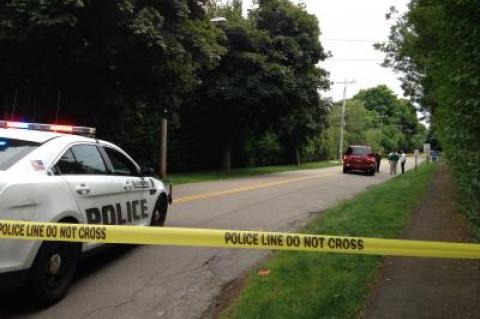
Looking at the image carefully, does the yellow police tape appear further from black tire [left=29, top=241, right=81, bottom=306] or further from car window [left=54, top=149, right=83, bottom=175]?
car window [left=54, top=149, right=83, bottom=175]

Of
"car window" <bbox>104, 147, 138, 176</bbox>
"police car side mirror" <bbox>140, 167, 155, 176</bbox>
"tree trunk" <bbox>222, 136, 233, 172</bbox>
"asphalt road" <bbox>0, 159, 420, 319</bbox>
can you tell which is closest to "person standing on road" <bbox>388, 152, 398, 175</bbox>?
"tree trunk" <bbox>222, 136, 233, 172</bbox>

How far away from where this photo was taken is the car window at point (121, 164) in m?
7.69

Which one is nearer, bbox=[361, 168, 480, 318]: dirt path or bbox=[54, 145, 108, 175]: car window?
bbox=[361, 168, 480, 318]: dirt path

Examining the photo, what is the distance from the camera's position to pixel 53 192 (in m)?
5.73

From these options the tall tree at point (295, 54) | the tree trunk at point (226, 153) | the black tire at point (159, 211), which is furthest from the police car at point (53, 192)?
the tree trunk at point (226, 153)

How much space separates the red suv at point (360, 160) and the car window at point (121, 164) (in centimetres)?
2722

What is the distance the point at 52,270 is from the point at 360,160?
29.8 metres

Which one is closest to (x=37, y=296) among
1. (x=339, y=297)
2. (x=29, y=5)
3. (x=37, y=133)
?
(x=37, y=133)

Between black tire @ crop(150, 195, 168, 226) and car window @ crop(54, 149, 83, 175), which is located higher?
car window @ crop(54, 149, 83, 175)

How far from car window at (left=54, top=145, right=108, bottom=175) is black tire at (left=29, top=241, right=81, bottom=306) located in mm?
838

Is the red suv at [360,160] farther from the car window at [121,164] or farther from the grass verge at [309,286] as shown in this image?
the car window at [121,164]

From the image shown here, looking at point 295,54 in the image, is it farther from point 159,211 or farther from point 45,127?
point 45,127

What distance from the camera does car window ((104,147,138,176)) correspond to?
769 cm

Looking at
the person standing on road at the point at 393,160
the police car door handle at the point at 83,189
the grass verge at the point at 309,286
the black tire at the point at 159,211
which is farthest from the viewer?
the person standing on road at the point at 393,160
